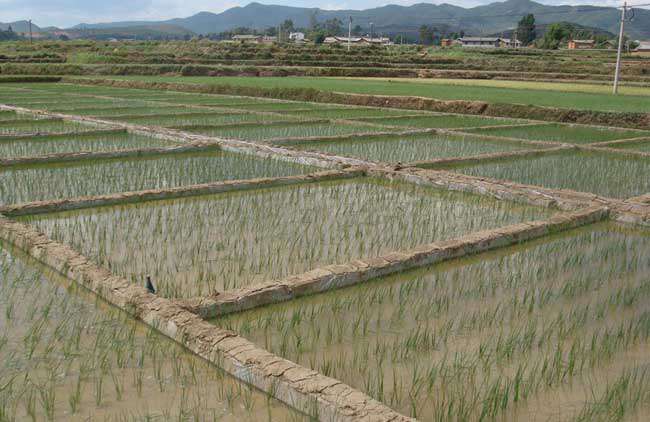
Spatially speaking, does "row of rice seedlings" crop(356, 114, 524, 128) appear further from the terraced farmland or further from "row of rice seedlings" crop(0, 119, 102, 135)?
"row of rice seedlings" crop(0, 119, 102, 135)

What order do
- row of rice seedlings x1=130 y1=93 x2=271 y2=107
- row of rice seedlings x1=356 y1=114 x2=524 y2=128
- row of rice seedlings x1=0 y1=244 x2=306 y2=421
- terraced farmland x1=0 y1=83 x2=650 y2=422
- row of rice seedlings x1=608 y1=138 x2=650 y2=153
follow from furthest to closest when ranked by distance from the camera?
row of rice seedlings x1=130 y1=93 x2=271 y2=107 → row of rice seedlings x1=356 y1=114 x2=524 y2=128 → row of rice seedlings x1=608 y1=138 x2=650 y2=153 → terraced farmland x1=0 y1=83 x2=650 y2=422 → row of rice seedlings x1=0 y1=244 x2=306 y2=421

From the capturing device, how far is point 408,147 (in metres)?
9.33

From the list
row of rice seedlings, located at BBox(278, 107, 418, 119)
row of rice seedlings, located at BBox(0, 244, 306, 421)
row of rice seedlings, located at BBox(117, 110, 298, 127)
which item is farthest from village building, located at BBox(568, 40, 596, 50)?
row of rice seedlings, located at BBox(0, 244, 306, 421)

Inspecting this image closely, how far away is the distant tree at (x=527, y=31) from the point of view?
84.6 meters

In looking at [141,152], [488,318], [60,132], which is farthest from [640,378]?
[60,132]

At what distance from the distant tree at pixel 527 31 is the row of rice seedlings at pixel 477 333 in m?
86.7

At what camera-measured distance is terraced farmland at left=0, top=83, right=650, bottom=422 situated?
2568mm

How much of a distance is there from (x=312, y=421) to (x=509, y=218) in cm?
360

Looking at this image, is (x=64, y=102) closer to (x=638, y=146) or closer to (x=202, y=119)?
(x=202, y=119)

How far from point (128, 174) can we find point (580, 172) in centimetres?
500

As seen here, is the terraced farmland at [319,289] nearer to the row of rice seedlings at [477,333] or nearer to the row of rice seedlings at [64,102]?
the row of rice seedlings at [477,333]

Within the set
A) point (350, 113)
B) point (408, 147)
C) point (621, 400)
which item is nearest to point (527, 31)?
point (350, 113)

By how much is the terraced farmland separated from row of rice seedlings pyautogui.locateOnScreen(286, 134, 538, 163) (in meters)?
0.52

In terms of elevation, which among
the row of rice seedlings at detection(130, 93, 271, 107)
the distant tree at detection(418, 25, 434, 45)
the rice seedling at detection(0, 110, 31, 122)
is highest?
the distant tree at detection(418, 25, 434, 45)
